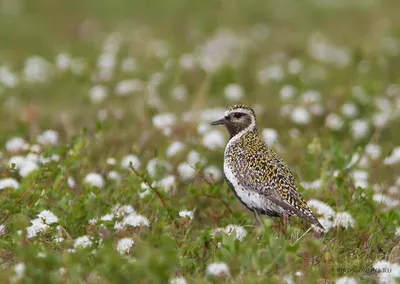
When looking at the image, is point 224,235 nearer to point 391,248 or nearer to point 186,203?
point 391,248

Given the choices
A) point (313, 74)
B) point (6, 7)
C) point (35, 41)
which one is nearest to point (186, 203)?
point (313, 74)

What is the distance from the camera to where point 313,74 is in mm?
12805

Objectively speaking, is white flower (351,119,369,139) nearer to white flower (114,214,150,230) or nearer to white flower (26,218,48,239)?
white flower (114,214,150,230)

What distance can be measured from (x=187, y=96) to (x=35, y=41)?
4.64 meters

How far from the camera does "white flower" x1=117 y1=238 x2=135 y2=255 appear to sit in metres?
5.40

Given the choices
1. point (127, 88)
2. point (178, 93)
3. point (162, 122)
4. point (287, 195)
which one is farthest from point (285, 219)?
point (178, 93)

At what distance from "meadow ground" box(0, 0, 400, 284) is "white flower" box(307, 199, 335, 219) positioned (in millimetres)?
14

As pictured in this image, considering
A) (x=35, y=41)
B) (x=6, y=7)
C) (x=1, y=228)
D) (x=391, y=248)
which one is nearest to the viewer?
(x=1, y=228)

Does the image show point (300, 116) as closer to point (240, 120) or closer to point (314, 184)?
point (314, 184)

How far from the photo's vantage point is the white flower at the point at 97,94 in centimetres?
1072

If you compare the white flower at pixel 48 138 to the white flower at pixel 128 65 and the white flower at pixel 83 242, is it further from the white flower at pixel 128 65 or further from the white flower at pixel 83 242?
the white flower at pixel 128 65

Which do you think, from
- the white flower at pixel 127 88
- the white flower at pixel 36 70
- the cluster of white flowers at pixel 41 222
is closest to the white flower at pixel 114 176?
the cluster of white flowers at pixel 41 222

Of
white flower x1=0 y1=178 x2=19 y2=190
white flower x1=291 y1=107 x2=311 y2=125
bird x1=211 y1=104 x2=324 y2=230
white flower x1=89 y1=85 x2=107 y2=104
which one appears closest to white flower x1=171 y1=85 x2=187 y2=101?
white flower x1=89 y1=85 x2=107 y2=104

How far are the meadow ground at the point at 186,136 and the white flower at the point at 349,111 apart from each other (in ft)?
0.07
